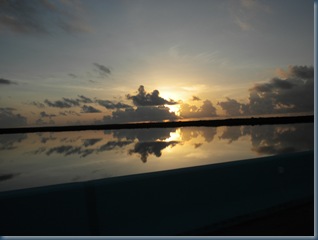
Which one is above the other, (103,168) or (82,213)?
(82,213)

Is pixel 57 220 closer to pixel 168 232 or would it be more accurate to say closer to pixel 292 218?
pixel 168 232

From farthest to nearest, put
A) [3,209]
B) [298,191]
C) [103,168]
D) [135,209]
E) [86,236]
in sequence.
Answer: [103,168]
[298,191]
[135,209]
[86,236]
[3,209]

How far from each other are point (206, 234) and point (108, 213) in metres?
1.86

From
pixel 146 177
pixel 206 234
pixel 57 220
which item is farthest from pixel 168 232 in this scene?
pixel 57 220

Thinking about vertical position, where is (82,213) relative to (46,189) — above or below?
below

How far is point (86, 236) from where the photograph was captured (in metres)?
4.70

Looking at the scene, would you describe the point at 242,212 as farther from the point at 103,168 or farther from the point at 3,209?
the point at 103,168

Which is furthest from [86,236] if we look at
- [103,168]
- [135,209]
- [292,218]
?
[103,168]

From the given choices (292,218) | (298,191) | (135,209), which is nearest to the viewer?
(135,209)

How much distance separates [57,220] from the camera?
4605mm

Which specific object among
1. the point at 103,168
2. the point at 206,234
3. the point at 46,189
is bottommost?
the point at 103,168

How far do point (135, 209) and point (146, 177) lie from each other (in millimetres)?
595

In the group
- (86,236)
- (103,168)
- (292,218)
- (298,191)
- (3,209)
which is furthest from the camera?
(103,168)

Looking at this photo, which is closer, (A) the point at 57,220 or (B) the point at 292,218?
(A) the point at 57,220
